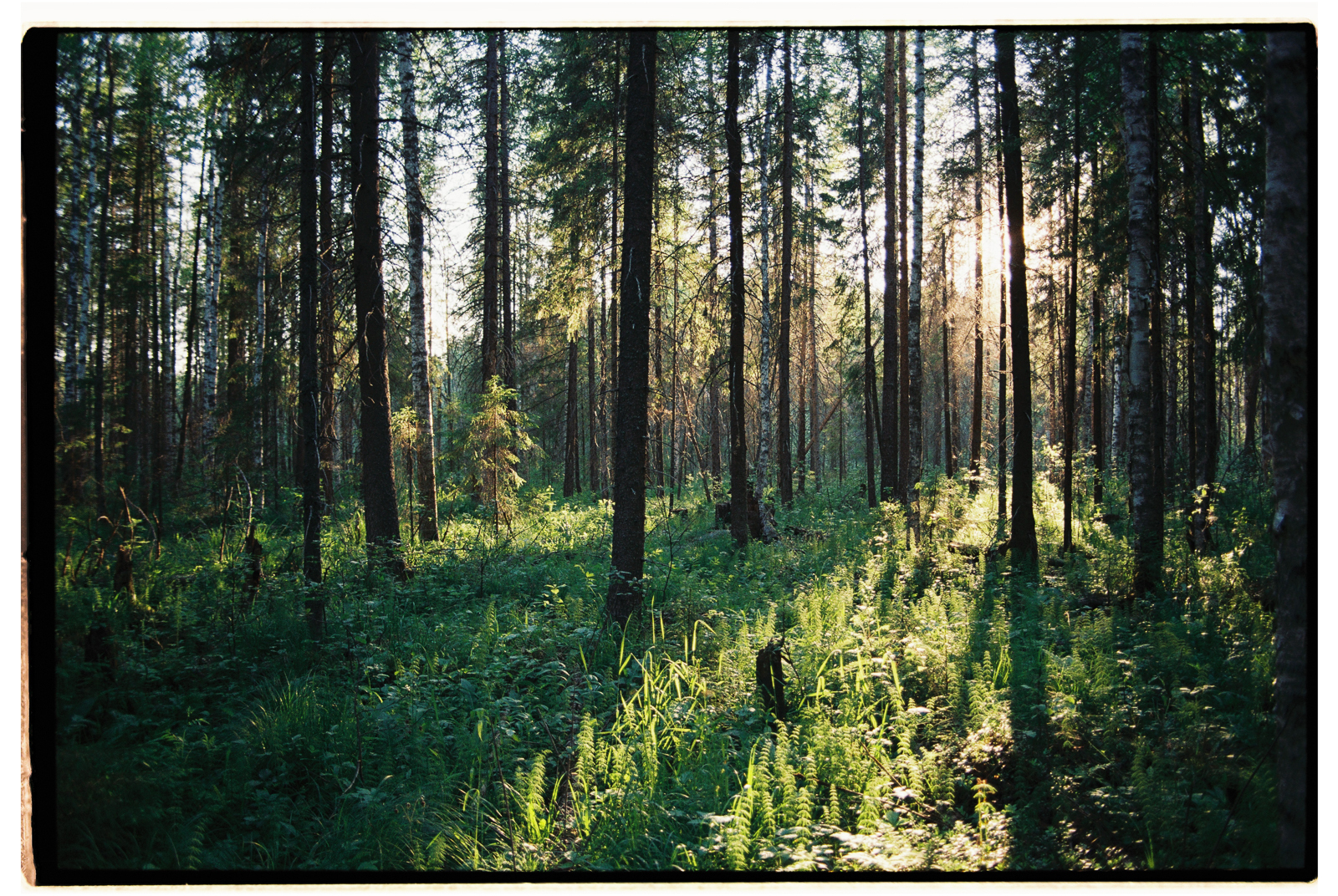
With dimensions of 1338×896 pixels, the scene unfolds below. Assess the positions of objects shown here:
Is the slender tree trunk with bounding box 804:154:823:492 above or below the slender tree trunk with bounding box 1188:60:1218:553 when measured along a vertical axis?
above

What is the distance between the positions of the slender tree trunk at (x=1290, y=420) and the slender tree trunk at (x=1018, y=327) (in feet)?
18.9

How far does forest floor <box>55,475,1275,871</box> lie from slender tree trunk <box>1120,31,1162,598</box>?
0.47m

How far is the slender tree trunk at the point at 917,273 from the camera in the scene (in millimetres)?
11508

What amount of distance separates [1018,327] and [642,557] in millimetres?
6645

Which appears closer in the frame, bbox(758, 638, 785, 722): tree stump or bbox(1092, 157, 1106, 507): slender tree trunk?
bbox(758, 638, 785, 722): tree stump

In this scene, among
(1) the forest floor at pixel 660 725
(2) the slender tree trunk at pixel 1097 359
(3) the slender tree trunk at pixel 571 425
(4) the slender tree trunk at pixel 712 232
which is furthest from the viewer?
(3) the slender tree trunk at pixel 571 425

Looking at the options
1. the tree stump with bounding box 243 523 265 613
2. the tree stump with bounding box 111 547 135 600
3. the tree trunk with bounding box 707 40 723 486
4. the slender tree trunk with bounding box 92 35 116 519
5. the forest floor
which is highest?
the tree trunk with bounding box 707 40 723 486

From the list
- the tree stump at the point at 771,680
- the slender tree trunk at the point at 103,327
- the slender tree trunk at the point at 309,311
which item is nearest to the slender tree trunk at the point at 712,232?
the slender tree trunk at the point at 309,311

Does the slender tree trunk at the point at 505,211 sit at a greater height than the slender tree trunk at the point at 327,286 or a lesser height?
greater

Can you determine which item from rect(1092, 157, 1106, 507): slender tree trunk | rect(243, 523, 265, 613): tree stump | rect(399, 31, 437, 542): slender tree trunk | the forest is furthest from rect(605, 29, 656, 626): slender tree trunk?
rect(1092, 157, 1106, 507): slender tree trunk

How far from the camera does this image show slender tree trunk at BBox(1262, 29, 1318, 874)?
106 inches

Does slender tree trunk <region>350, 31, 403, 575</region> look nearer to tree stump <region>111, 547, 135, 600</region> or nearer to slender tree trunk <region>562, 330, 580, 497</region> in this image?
tree stump <region>111, 547, 135, 600</region>

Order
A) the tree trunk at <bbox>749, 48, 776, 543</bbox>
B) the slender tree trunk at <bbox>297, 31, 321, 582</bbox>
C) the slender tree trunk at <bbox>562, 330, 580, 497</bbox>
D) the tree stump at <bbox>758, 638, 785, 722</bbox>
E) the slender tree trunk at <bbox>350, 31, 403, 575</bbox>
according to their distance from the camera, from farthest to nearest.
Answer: the slender tree trunk at <bbox>562, 330, 580, 497</bbox>, the tree trunk at <bbox>749, 48, 776, 543</bbox>, the slender tree trunk at <bbox>350, 31, 403, 575</bbox>, the slender tree trunk at <bbox>297, 31, 321, 582</bbox>, the tree stump at <bbox>758, 638, 785, 722</bbox>

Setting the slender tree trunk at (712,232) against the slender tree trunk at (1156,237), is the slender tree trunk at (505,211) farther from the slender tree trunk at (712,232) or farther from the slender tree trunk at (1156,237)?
the slender tree trunk at (1156,237)
